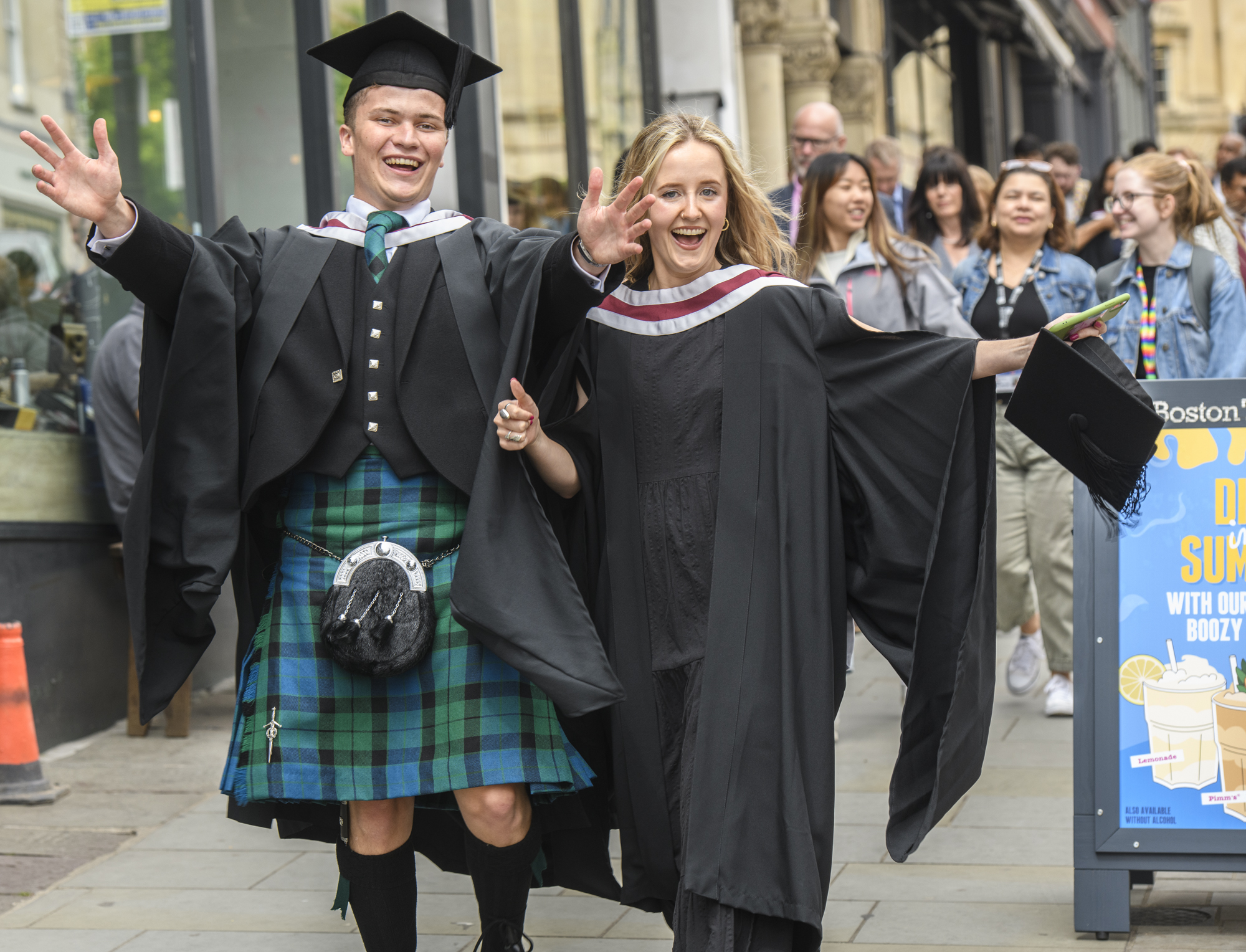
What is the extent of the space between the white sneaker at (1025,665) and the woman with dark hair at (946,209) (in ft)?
6.56

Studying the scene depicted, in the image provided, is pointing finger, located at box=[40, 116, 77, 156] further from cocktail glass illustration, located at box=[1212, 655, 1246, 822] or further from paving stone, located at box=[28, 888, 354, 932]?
cocktail glass illustration, located at box=[1212, 655, 1246, 822]

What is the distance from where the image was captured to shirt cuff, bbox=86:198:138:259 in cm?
310

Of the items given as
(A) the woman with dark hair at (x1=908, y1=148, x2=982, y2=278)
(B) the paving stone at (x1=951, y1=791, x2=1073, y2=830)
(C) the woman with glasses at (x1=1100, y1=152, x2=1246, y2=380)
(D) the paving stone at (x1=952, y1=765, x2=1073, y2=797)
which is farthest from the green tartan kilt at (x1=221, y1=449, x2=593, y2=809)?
(A) the woman with dark hair at (x1=908, y1=148, x2=982, y2=278)

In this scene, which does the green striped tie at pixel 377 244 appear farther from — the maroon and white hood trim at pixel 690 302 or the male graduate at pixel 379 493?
the maroon and white hood trim at pixel 690 302

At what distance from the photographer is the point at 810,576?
3.42m

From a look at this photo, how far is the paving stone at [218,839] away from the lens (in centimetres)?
500

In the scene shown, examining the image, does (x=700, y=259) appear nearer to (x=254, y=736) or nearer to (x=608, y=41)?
(x=254, y=736)

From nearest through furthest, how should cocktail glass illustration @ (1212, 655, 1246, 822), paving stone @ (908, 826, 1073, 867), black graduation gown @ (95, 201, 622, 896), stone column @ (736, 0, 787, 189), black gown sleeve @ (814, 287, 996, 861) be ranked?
black graduation gown @ (95, 201, 622, 896) < black gown sleeve @ (814, 287, 996, 861) < cocktail glass illustration @ (1212, 655, 1246, 822) < paving stone @ (908, 826, 1073, 867) < stone column @ (736, 0, 787, 189)

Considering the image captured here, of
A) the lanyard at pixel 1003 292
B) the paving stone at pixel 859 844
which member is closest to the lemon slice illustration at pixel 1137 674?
the paving stone at pixel 859 844

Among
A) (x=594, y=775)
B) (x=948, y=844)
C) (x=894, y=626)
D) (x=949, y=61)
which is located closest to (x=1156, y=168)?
(x=948, y=844)

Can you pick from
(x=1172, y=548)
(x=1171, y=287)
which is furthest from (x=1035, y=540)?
(x=1172, y=548)

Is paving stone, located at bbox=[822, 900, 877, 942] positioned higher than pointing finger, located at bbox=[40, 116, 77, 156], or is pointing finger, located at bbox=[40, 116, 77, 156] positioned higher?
pointing finger, located at bbox=[40, 116, 77, 156]

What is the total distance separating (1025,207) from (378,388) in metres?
3.77

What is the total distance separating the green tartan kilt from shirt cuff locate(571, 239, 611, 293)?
0.52 metres
